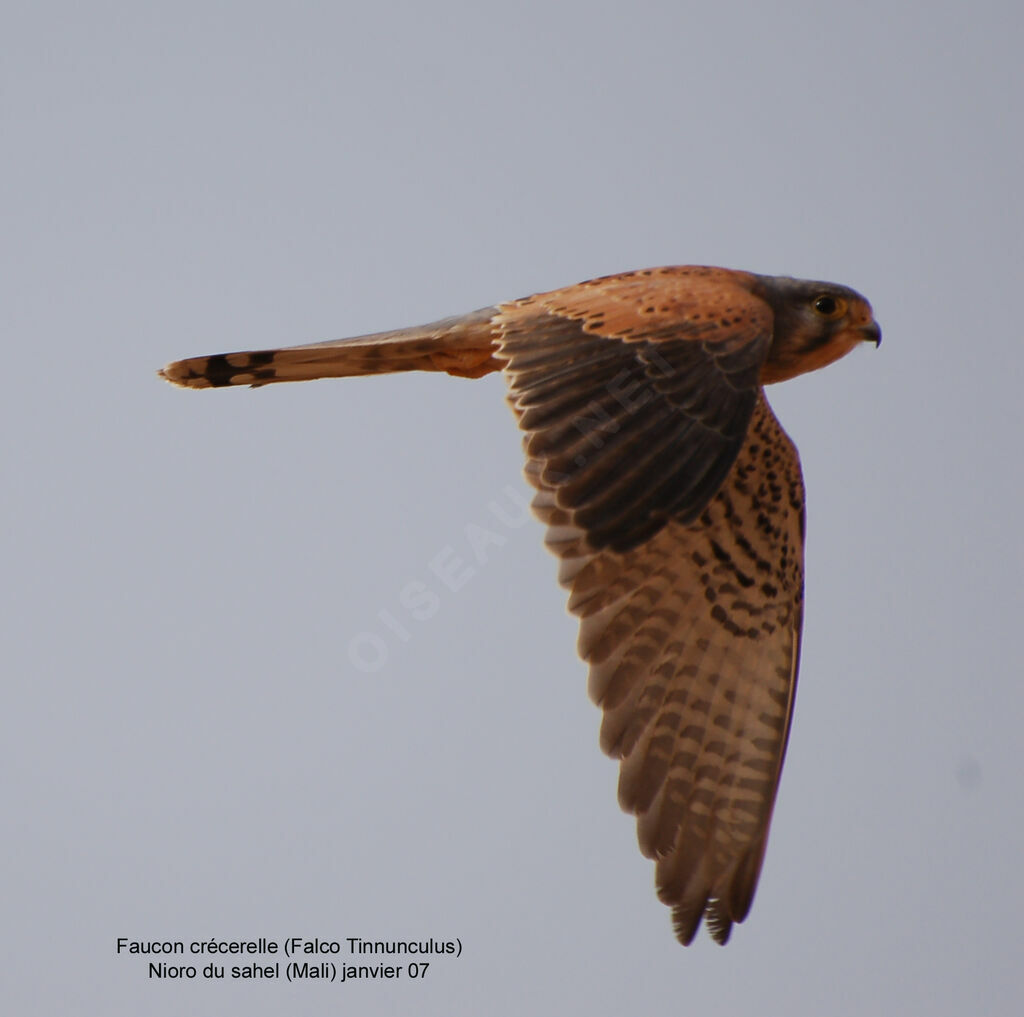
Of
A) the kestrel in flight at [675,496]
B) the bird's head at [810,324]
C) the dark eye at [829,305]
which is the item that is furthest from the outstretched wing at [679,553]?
the dark eye at [829,305]

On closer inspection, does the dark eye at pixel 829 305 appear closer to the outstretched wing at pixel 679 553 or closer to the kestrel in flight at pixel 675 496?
the kestrel in flight at pixel 675 496

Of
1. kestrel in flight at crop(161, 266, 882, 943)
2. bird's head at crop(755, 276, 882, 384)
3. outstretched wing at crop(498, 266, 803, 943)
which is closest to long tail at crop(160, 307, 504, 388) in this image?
kestrel in flight at crop(161, 266, 882, 943)

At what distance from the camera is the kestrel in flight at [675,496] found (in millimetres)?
6605

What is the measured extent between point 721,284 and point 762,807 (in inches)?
91.0

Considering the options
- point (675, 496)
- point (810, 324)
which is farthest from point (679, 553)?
point (675, 496)

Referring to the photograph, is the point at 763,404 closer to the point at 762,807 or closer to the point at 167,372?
the point at 762,807

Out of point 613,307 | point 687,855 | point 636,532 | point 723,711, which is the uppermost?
point 613,307

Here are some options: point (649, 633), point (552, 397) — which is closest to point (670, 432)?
point (552, 397)

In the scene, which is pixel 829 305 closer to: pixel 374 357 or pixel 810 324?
pixel 810 324

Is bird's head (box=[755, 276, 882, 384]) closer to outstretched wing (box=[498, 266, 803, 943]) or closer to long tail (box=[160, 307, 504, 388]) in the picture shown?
outstretched wing (box=[498, 266, 803, 943])

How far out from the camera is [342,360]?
7832 millimetres

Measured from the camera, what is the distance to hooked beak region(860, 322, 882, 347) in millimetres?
8297

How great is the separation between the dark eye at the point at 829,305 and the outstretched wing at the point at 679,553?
48cm

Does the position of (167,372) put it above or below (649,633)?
→ above
